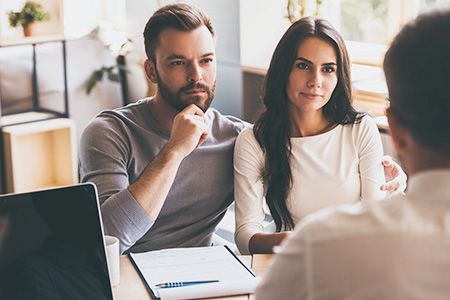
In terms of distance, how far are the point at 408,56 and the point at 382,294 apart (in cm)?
24

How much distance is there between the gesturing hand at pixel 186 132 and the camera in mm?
1567

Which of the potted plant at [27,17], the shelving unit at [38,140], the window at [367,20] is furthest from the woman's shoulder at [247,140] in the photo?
the potted plant at [27,17]

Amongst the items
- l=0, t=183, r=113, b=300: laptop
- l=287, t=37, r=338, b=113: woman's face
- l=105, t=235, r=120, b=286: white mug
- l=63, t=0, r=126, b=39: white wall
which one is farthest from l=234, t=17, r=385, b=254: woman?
l=63, t=0, r=126, b=39: white wall

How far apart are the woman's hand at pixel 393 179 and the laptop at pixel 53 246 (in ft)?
3.11

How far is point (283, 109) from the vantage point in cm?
183

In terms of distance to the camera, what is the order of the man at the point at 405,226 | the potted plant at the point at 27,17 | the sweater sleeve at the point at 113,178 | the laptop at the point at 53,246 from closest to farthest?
the man at the point at 405,226 < the laptop at the point at 53,246 < the sweater sleeve at the point at 113,178 < the potted plant at the point at 27,17

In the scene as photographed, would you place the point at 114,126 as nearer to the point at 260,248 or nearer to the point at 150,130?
the point at 150,130

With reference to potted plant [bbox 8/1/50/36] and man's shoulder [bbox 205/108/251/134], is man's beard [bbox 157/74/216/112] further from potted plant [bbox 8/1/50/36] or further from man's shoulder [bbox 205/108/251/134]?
potted plant [bbox 8/1/50/36]

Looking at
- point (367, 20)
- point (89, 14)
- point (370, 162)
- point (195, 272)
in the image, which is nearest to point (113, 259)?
point (195, 272)

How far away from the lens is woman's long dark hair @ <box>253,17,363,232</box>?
68.3 inches

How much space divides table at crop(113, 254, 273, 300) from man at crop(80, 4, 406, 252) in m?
0.24

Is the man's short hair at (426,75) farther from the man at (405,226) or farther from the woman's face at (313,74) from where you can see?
the woman's face at (313,74)

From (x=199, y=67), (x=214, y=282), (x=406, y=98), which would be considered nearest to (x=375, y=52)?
(x=199, y=67)

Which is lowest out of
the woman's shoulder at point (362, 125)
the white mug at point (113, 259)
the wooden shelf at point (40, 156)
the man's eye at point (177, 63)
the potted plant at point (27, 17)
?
the wooden shelf at point (40, 156)
